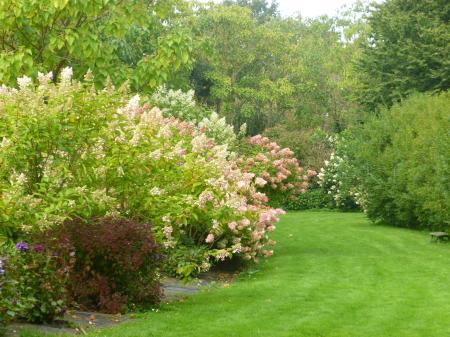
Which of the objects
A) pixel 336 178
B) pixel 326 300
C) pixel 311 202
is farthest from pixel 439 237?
pixel 311 202

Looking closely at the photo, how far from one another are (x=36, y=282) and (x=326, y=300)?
4709 millimetres

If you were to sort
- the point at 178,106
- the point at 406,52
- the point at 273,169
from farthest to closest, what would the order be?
the point at 406,52, the point at 178,106, the point at 273,169

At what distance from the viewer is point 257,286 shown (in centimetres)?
1331

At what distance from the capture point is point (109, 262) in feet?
34.5

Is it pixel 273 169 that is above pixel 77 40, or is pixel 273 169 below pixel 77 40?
below

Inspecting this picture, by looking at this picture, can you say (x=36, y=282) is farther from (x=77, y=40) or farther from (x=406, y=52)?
(x=406, y=52)

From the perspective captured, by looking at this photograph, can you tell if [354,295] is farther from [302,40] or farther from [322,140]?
[302,40]

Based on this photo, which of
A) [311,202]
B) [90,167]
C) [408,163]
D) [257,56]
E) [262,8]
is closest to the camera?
[90,167]

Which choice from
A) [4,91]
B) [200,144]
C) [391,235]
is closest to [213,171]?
[200,144]

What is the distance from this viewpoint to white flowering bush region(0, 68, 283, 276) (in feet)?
33.6

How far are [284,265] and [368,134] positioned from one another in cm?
1321

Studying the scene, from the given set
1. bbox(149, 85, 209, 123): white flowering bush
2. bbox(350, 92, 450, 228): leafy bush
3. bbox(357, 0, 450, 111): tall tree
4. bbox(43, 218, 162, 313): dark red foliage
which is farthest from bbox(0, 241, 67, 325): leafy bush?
bbox(357, 0, 450, 111): tall tree

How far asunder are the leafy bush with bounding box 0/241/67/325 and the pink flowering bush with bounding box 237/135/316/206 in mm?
9899

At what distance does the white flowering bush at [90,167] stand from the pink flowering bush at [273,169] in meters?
5.65
